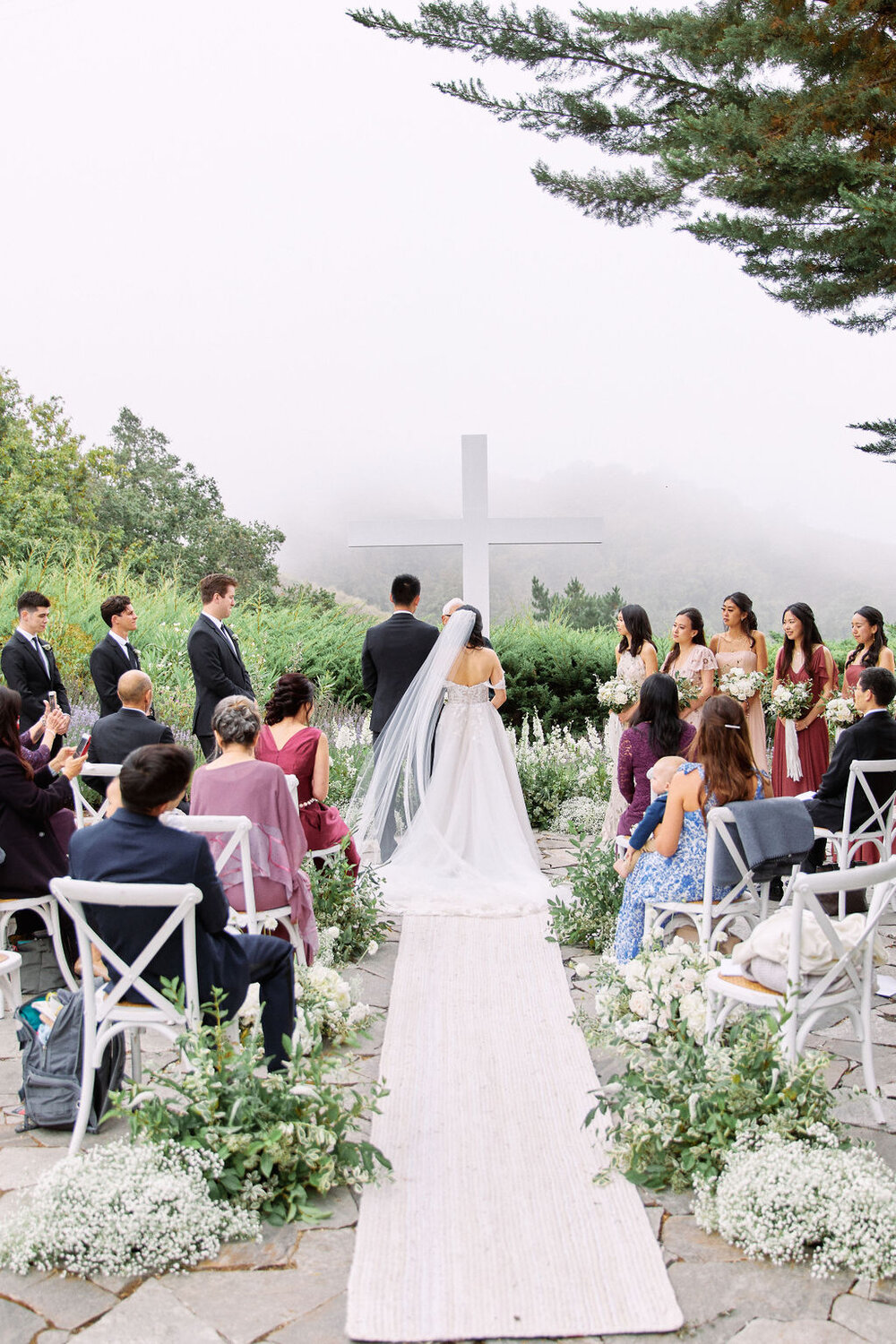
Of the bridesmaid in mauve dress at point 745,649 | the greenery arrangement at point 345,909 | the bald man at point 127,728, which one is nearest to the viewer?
the bald man at point 127,728

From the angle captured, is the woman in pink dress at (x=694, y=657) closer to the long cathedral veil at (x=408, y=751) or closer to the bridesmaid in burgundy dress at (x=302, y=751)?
the long cathedral veil at (x=408, y=751)

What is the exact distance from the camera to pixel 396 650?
6.77 meters

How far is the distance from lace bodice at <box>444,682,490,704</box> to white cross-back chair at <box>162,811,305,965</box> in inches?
112

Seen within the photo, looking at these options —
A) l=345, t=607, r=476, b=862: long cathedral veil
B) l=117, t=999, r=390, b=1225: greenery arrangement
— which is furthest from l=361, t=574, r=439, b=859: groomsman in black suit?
l=117, t=999, r=390, b=1225: greenery arrangement

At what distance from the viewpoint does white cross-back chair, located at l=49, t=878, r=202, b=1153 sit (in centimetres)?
291

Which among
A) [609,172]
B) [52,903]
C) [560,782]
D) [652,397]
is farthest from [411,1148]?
[652,397]

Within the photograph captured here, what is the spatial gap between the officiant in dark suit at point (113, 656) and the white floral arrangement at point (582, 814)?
3.31 meters

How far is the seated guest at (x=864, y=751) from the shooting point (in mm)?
5188

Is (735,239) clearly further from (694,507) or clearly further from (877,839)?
(694,507)

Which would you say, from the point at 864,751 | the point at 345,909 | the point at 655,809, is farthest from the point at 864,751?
the point at 345,909

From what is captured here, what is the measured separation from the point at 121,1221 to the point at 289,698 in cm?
269

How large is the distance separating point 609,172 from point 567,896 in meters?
5.62

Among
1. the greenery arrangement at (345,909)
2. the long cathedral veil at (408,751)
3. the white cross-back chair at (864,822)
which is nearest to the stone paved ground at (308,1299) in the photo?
the greenery arrangement at (345,909)

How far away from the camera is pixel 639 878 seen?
173 inches
